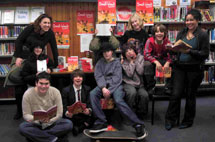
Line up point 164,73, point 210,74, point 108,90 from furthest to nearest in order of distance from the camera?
point 210,74, point 164,73, point 108,90

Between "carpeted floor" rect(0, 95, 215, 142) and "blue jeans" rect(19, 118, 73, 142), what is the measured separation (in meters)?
0.20

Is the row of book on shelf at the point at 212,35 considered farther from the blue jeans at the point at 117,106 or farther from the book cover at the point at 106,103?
the book cover at the point at 106,103

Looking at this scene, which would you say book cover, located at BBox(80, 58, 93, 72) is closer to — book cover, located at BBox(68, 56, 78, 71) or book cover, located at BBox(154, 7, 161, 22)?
book cover, located at BBox(68, 56, 78, 71)

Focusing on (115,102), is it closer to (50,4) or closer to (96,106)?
(96,106)

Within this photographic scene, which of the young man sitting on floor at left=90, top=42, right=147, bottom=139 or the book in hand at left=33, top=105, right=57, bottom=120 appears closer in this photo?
the book in hand at left=33, top=105, right=57, bottom=120

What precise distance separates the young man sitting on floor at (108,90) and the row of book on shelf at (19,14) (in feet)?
5.29

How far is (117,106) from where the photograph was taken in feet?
10.1

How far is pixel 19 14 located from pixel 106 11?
1.60m

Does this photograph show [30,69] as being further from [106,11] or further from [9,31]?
[106,11]

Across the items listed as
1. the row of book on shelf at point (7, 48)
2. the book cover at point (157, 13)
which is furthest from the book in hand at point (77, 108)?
the book cover at point (157, 13)

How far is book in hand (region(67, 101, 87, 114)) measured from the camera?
295 centimetres

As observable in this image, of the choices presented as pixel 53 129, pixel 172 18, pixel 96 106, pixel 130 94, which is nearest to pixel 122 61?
pixel 130 94

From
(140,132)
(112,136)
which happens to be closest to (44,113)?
(112,136)

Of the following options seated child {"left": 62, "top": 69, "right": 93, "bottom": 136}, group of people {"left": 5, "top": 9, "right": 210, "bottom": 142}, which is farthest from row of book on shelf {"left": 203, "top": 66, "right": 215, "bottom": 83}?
seated child {"left": 62, "top": 69, "right": 93, "bottom": 136}
